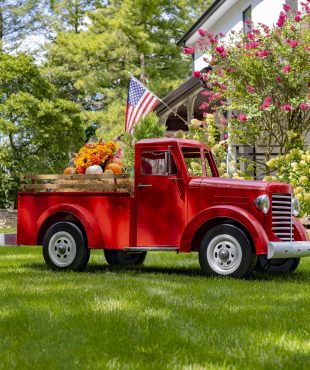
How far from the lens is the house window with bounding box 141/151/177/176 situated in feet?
33.0

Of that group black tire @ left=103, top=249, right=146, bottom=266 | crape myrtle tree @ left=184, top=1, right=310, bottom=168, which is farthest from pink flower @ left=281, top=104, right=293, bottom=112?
black tire @ left=103, top=249, right=146, bottom=266

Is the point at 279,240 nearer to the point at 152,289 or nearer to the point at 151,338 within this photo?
the point at 152,289

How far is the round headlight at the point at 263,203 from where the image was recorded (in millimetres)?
9406

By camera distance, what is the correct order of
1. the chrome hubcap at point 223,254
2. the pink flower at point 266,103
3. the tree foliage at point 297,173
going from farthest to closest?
the pink flower at point 266,103, the tree foliage at point 297,173, the chrome hubcap at point 223,254

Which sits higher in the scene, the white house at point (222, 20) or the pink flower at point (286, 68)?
the white house at point (222, 20)

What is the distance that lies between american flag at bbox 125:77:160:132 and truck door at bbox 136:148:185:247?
14148 mm

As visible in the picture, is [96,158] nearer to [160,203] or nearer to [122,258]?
[122,258]

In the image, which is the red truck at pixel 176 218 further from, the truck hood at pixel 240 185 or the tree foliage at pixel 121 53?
the tree foliage at pixel 121 53

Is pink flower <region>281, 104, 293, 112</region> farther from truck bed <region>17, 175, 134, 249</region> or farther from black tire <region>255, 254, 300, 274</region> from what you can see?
truck bed <region>17, 175, 134, 249</region>

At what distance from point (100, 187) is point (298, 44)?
8.86m

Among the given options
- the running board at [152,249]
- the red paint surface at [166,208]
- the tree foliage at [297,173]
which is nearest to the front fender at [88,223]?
the red paint surface at [166,208]

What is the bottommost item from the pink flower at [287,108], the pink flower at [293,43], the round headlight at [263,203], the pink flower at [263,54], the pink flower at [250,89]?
Answer: the round headlight at [263,203]

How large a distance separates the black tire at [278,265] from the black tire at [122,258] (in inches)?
81.8

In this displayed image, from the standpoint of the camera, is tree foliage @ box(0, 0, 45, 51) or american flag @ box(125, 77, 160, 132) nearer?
american flag @ box(125, 77, 160, 132)
